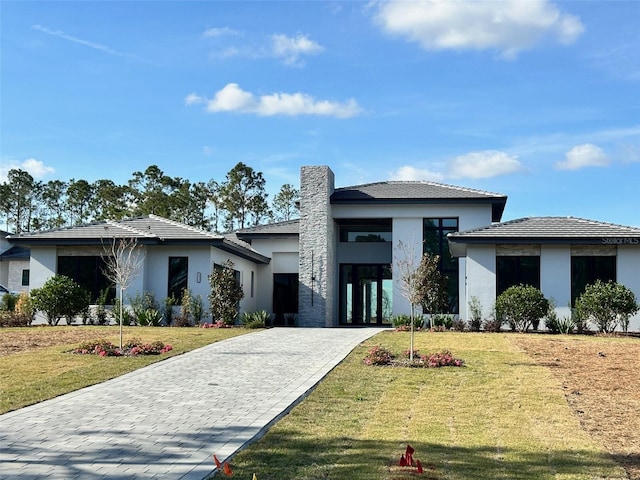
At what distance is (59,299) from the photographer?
82.9 feet

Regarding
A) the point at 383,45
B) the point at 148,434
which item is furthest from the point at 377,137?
the point at 148,434

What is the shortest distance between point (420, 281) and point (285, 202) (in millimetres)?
47552

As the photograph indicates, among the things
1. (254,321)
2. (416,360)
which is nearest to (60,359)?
(416,360)

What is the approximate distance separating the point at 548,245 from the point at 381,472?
20420 mm

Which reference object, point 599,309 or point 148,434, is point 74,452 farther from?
point 599,309

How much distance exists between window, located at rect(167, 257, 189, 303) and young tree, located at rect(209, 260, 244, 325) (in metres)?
1.55

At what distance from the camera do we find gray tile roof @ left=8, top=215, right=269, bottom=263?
26000mm

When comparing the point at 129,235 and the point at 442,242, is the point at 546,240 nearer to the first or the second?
the point at 442,242

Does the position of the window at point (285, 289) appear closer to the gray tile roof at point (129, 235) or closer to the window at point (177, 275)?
the gray tile roof at point (129, 235)

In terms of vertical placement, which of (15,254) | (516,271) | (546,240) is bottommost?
(516,271)

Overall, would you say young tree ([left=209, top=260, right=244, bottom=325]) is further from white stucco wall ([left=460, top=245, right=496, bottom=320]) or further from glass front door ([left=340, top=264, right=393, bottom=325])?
white stucco wall ([left=460, top=245, right=496, bottom=320])

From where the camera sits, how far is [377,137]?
21547mm

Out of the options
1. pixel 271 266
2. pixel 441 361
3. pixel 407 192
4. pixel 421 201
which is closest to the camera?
pixel 441 361

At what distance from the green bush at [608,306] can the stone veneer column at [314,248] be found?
10.4 metres
